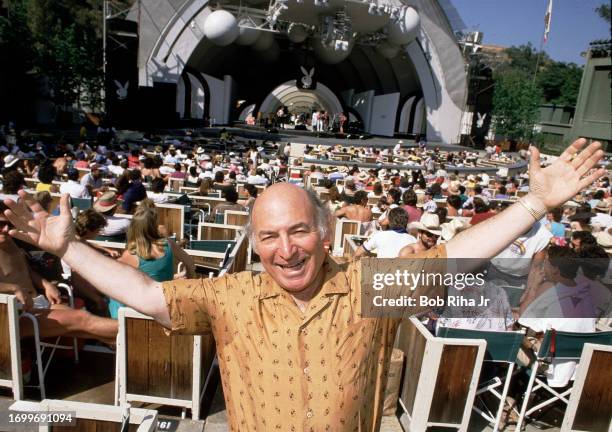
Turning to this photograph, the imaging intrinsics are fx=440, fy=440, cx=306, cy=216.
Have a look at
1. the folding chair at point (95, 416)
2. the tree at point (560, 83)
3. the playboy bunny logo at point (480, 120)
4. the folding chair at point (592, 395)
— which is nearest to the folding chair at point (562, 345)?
the folding chair at point (592, 395)

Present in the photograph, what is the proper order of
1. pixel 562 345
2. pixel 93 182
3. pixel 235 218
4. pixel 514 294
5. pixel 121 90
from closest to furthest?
pixel 562 345, pixel 514 294, pixel 235 218, pixel 93 182, pixel 121 90

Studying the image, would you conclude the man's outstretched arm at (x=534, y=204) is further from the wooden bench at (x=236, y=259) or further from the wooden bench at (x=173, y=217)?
the wooden bench at (x=173, y=217)

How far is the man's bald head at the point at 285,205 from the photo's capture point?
151cm

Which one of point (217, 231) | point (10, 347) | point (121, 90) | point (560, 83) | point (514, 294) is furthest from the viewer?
point (560, 83)

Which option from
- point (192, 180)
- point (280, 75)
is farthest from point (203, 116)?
point (192, 180)

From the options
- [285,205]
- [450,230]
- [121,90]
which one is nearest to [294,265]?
[285,205]

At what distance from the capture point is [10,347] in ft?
9.50

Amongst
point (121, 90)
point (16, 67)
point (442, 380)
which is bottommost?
point (442, 380)

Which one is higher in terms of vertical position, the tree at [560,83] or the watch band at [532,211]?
the tree at [560,83]

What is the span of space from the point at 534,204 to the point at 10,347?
126 inches

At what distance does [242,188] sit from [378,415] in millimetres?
7119

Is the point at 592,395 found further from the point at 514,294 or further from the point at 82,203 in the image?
the point at 82,203

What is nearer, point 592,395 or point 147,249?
point 592,395

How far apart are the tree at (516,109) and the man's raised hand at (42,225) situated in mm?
41907
